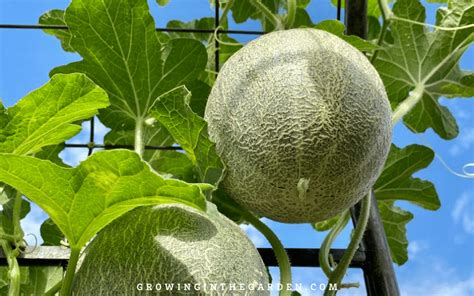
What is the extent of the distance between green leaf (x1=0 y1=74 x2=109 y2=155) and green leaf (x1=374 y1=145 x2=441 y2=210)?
2.01 feet

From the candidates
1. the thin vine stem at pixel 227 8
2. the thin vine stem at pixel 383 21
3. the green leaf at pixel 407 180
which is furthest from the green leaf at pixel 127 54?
the green leaf at pixel 407 180

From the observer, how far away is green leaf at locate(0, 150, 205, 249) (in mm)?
818

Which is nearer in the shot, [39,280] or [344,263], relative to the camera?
[344,263]

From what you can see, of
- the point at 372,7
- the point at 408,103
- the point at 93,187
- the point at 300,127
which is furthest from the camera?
the point at 372,7

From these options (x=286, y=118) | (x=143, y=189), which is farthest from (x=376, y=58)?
(x=143, y=189)

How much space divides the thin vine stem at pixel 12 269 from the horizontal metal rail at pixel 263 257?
0.07 ft

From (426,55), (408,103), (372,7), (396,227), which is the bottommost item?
(396,227)

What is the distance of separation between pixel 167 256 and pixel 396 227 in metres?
0.78

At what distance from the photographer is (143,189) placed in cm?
85

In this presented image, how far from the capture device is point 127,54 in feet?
3.89

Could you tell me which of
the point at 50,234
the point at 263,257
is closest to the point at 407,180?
the point at 263,257

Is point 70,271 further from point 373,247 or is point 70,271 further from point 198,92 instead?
point 373,247

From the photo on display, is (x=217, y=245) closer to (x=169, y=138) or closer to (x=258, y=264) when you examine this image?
(x=258, y=264)

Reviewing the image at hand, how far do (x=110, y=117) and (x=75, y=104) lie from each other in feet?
0.85
